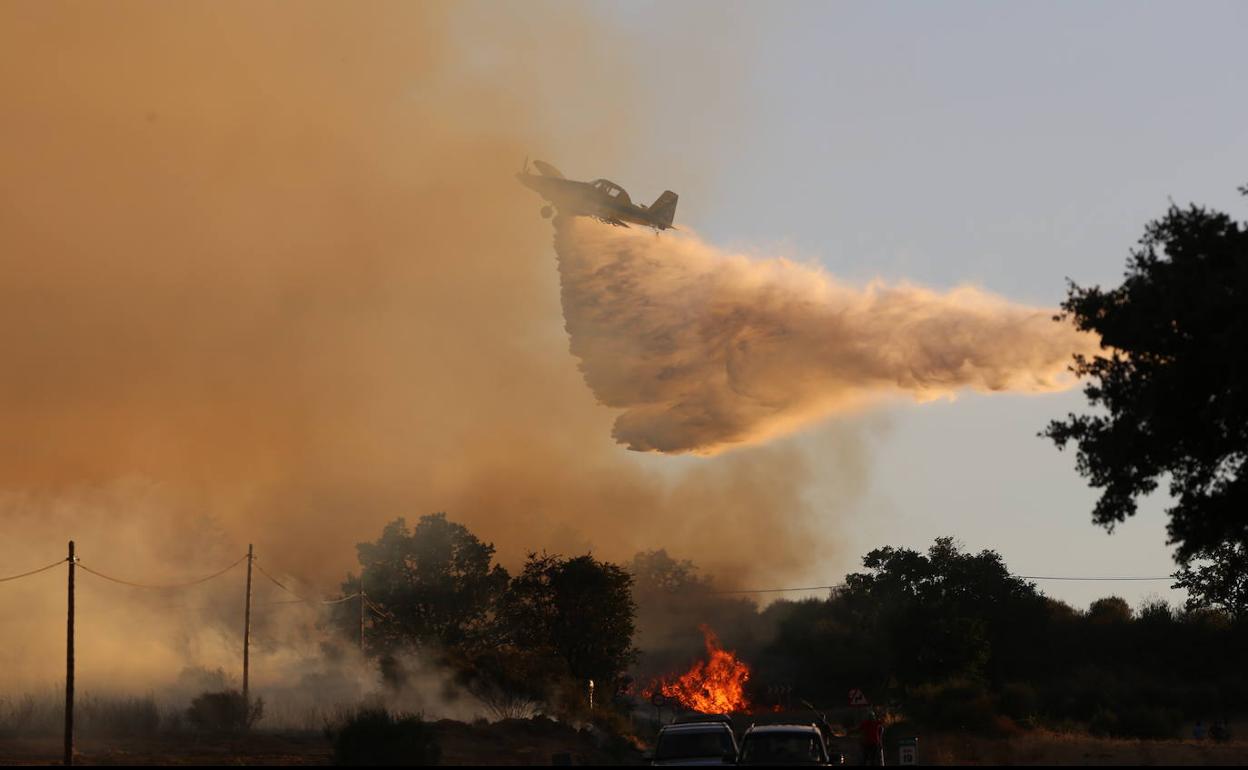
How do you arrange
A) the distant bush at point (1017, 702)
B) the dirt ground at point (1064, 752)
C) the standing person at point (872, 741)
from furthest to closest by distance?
1. the distant bush at point (1017, 702)
2. the dirt ground at point (1064, 752)
3. the standing person at point (872, 741)

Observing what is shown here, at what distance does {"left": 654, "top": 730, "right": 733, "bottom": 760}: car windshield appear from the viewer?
3400cm

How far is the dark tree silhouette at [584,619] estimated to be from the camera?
4294 inches

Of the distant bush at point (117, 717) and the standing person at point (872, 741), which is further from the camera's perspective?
the distant bush at point (117, 717)

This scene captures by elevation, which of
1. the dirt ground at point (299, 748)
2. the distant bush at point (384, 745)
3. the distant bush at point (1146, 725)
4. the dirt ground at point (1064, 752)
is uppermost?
the distant bush at point (384, 745)

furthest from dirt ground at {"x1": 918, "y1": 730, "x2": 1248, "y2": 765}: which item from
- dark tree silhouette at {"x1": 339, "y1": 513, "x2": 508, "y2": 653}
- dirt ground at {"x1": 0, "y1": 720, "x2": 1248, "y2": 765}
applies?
dark tree silhouette at {"x1": 339, "y1": 513, "x2": 508, "y2": 653}

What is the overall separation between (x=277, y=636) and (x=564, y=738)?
5513 centimetres

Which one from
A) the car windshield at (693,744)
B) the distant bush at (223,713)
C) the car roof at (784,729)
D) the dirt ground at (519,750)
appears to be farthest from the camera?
the distant bush at (223,713)

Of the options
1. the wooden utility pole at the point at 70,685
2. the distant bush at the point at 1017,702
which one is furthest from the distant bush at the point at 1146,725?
the wooden utility pole at the point at 70,685

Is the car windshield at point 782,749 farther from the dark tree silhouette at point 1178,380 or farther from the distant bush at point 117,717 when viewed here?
the distant bush at point 117,717

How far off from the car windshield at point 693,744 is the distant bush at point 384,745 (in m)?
10.9

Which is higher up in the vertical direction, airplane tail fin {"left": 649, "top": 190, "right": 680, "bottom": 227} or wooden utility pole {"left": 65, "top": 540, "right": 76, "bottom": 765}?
airplane tail fin {"left": 649, "top": 190, "right": 680, "bottom": 227}

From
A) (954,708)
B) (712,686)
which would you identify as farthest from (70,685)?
(712,686)

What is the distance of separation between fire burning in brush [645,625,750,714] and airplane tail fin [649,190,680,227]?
44858 mm

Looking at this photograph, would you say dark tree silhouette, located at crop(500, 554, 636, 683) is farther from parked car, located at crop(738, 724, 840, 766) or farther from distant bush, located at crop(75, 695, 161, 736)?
parked car, located at crop(738, 724, 840, 766)
